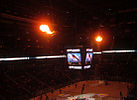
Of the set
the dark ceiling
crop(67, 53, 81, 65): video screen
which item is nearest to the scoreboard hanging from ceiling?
crop(67, 53, 81, 65): video screen

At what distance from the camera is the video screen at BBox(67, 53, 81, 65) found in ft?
22.8

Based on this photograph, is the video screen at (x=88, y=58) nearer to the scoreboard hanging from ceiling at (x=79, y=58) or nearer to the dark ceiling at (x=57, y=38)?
the scoreboard hanging from ceiling at (x=79, y=58)

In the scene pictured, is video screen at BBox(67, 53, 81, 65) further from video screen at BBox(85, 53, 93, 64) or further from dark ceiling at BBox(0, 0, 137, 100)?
dark ceiling at BBox(0, 0, 137, 100)

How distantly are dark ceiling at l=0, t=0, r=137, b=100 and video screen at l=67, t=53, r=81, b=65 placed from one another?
0.48 metres

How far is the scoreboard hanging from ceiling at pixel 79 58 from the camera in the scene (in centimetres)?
688

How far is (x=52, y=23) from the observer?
6883 millimetres

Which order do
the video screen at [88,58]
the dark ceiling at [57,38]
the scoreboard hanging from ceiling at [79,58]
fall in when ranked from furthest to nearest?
the video screen at [88,58], the scoreboard hanging from ceiling at [79,58], the dark ceiling at [57,38]

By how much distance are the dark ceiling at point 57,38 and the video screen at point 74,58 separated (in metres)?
0.48

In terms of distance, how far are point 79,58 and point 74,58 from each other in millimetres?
262

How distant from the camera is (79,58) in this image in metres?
6.97

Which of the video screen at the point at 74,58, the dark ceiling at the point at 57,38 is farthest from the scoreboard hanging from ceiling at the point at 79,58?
the dark ceiling at the point at 57,38

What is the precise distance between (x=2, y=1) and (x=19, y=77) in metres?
10.6

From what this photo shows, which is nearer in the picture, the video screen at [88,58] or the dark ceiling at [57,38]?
the dark ceiling at [57,38]

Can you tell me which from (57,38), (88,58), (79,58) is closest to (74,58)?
Answer: (79,58)
